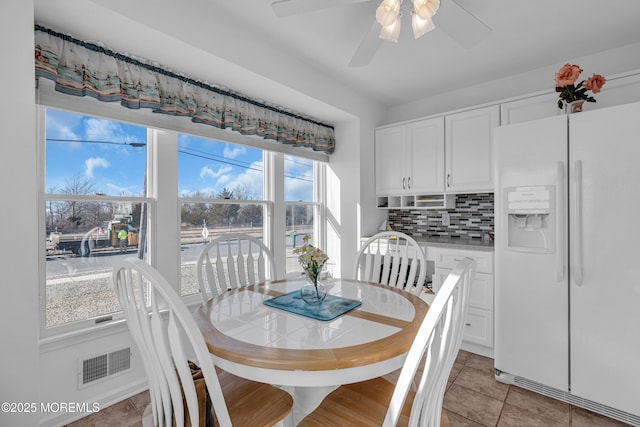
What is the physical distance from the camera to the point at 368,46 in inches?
77.9

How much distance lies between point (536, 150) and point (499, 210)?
46 centimetres

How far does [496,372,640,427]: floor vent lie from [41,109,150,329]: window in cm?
285

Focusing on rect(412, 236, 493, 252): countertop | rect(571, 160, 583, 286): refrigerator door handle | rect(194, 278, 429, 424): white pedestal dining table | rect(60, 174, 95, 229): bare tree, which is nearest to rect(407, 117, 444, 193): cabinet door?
rect(412, 236, 493, 252): countertop

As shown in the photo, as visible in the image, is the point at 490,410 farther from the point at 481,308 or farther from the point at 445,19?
the point at 445,19

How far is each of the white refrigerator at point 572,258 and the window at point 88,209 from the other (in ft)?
8.80

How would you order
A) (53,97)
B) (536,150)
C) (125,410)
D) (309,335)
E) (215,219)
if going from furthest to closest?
(215,219) → (536,150) → (125,410) → (53,97) → (309,335)

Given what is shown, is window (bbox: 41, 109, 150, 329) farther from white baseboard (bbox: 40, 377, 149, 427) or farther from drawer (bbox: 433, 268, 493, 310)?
drawer (bbox: 433, 268, 493, 310)

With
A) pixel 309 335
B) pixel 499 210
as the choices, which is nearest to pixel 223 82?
pixel 309 335

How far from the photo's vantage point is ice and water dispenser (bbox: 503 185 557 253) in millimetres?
2027

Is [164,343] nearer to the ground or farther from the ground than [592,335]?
farther from the ground

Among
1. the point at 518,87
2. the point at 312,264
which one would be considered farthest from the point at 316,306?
the point at 518,87

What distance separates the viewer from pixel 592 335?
74.4 inches

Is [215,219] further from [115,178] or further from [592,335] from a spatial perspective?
[592,335]

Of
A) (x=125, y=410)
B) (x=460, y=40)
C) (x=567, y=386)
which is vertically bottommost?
(x=125, y=410)
